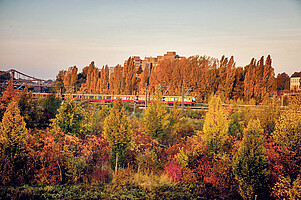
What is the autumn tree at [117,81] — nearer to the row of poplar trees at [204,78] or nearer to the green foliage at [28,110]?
the row of poplar trees at [204,78]

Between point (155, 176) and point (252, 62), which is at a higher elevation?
point (252, 62)

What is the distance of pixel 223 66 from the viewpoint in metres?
40.0

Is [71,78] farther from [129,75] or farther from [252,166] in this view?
[252,166]

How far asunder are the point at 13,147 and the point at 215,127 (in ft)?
35.3

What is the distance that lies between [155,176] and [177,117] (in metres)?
9.66

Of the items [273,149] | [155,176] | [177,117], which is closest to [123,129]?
[155,176]

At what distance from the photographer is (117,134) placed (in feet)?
41.9

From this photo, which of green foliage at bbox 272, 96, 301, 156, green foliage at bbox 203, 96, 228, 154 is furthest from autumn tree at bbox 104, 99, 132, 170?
green foliage at bbox 272, 96, 301, 156

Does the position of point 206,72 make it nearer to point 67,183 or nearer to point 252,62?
point 252,62

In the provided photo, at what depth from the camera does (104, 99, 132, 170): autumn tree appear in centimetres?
1281

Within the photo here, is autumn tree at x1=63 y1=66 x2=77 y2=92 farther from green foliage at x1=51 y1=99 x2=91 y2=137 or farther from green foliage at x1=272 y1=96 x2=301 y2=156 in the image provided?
green foliage at x1=272 y1=96 x2=301 y2=156

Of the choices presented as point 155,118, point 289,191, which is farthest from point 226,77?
point 289,191

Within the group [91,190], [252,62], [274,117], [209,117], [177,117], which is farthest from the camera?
[252,62]

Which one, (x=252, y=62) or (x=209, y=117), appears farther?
(x=252, y=62)
